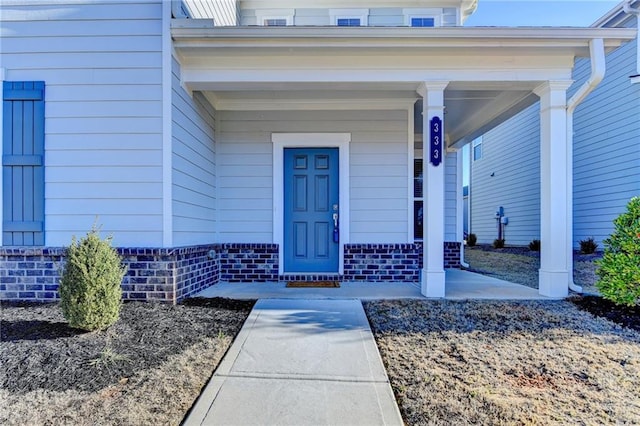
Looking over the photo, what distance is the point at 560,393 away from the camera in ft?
7.05

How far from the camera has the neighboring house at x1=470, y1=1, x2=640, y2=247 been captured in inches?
279

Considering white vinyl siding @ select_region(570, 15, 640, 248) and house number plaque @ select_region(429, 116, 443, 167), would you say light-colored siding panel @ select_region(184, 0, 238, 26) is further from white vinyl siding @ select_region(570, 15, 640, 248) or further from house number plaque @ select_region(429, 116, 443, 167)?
white vinyl siding @ select_region(570, 15, 640, 248)

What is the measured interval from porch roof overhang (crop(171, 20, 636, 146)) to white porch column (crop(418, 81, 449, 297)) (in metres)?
0.24

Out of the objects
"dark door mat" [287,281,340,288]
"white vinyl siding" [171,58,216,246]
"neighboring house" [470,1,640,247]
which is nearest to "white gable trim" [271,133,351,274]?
"dark door mat" [287,281,340,288]

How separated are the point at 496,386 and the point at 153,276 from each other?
3.29m

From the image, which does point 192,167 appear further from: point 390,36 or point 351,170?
point 390,36

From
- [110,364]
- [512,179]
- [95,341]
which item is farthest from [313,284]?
[512,179]

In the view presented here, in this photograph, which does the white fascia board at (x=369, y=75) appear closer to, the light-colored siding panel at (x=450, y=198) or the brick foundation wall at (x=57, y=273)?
the brick foundation wall at (x=57, y=273)

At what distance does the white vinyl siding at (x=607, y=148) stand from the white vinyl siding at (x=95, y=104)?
27.7ft

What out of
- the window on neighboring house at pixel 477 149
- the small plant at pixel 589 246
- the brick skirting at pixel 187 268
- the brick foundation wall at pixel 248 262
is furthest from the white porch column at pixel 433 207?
the window on neighboring house at pixel 477 149

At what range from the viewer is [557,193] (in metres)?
4.18

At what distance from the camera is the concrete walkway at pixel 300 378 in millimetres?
1951

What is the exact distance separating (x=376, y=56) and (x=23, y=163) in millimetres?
4053

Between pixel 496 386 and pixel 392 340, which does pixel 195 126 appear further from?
pixel 496 386
